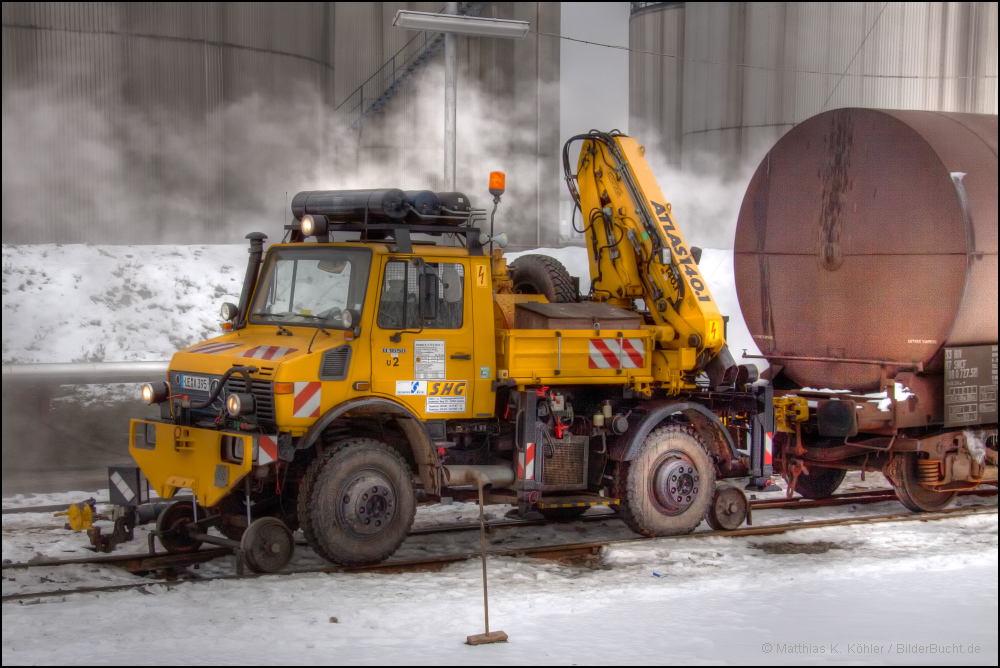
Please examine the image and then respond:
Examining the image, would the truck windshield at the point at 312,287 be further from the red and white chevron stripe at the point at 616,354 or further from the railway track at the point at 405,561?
the red and white chevron stripe at the point at 616,354

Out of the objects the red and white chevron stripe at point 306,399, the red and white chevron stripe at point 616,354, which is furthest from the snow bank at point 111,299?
the red and white chevron stripe at point 306,399

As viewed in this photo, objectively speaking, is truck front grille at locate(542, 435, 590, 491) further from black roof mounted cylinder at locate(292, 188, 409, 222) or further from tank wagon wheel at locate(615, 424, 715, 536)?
black roof mounted cylinder at locate(292, 188, 409, 222)

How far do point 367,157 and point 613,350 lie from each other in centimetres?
2047

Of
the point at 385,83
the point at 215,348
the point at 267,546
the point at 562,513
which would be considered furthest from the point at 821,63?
the point at 267,546

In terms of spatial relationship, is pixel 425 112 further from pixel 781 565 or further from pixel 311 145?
pixel 781 565

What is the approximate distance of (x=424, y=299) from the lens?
8.85 m

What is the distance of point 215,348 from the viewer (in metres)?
9.28

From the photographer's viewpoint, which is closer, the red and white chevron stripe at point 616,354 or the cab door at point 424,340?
the cab door at point 424,340

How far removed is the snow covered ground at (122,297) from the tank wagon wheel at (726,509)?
11.1 m

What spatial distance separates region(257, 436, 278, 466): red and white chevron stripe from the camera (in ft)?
27.3

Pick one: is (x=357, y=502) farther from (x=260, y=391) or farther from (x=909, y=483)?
(x=909, y=483)

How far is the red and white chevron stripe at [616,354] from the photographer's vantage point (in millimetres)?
10047

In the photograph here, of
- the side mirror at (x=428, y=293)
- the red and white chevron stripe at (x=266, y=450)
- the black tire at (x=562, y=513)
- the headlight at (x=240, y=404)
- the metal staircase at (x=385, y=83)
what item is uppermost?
the metal staircase at (x=385, y=83)

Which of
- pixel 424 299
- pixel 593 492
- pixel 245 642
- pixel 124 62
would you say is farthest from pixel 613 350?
pixel 124 62
